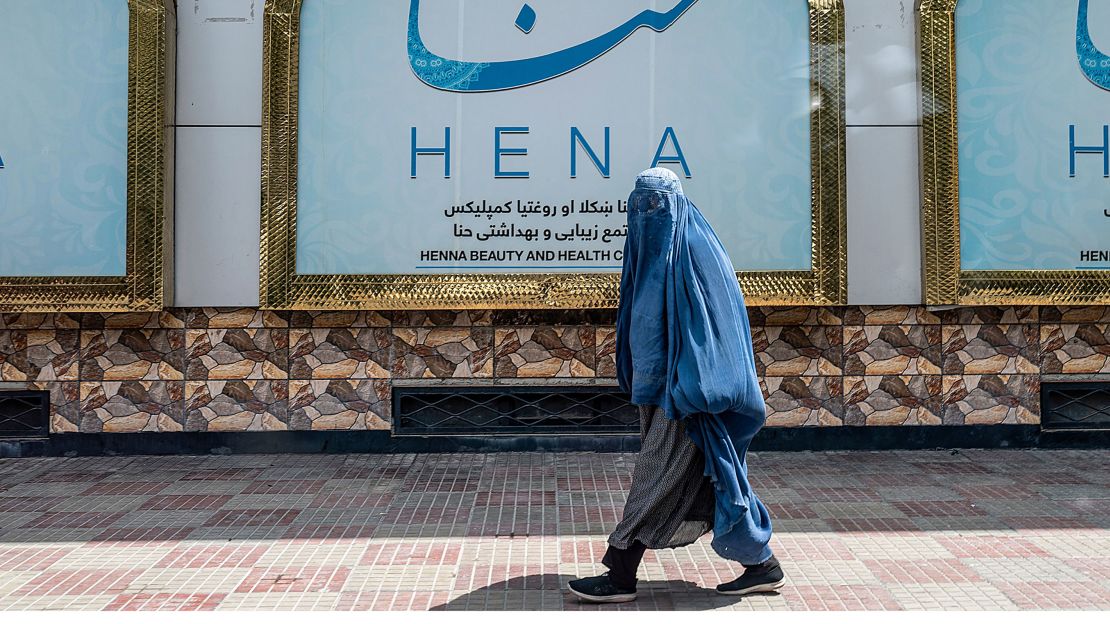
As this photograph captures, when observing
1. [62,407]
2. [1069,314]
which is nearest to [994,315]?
[1069,314]

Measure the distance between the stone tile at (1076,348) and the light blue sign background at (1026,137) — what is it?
18.6 inches

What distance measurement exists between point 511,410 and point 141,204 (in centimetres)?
294

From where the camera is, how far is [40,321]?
21.0 ft

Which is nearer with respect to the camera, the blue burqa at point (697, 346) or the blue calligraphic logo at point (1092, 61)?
the blue burqa at point (697, 346)

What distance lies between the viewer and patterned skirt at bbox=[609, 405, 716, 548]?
11.0ft

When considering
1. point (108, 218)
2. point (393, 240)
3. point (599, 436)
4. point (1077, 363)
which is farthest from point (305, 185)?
point (1077, 363)

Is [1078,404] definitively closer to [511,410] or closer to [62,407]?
[511,410]

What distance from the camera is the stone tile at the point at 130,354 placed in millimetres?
6406

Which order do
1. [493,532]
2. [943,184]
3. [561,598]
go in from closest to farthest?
[561,598]
[493,532]
[943,184]

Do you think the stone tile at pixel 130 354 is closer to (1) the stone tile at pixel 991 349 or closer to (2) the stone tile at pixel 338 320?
(2) the stone tile at pixel 338 320

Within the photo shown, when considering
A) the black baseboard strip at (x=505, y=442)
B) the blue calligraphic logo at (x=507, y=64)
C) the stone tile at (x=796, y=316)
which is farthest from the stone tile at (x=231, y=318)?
the stone tile at (x=796, y=316)

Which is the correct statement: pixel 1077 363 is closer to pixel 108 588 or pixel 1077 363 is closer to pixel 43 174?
pixel 108 588

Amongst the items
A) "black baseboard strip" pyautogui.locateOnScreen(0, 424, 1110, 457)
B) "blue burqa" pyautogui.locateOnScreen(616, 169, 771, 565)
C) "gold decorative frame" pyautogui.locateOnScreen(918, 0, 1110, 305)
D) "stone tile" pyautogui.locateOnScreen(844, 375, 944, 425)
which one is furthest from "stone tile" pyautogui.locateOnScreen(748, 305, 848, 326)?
"blue burqa" pyautogui.locateOnScreen(616, 169, 771, 565)

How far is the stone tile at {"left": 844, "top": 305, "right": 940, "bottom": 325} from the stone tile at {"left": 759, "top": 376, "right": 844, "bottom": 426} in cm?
47
